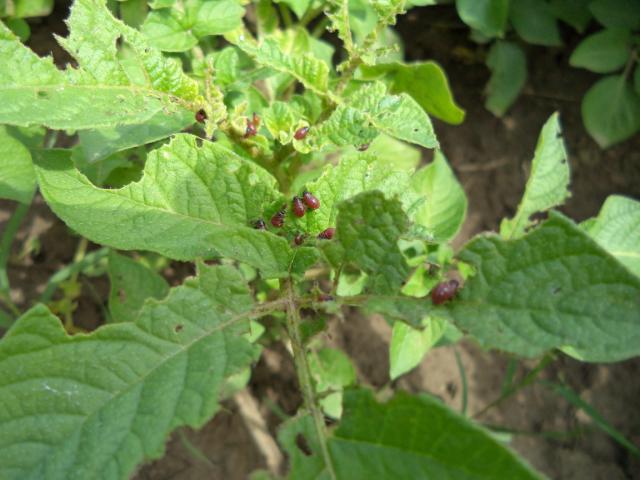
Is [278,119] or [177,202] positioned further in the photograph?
[278,119]

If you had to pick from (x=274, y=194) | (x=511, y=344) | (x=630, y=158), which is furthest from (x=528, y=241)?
(x=630, y=158)

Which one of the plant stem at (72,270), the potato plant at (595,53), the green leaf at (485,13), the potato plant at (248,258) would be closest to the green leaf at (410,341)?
the potato plant at (248,258)

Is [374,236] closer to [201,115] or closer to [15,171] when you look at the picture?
[201,115]

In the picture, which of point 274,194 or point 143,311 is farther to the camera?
point 274,194

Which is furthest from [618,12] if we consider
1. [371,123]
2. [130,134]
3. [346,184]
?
[130,134]

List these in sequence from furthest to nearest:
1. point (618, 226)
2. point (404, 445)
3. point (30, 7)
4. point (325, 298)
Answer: point (30, 7), point (618, 226), point (325, 298), point (404, 445)

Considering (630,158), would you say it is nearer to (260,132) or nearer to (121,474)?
(260,132)

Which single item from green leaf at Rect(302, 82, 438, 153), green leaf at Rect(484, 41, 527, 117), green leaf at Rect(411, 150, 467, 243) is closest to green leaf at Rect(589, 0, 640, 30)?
green leaf at Rect(484, 41, 527, 117)
